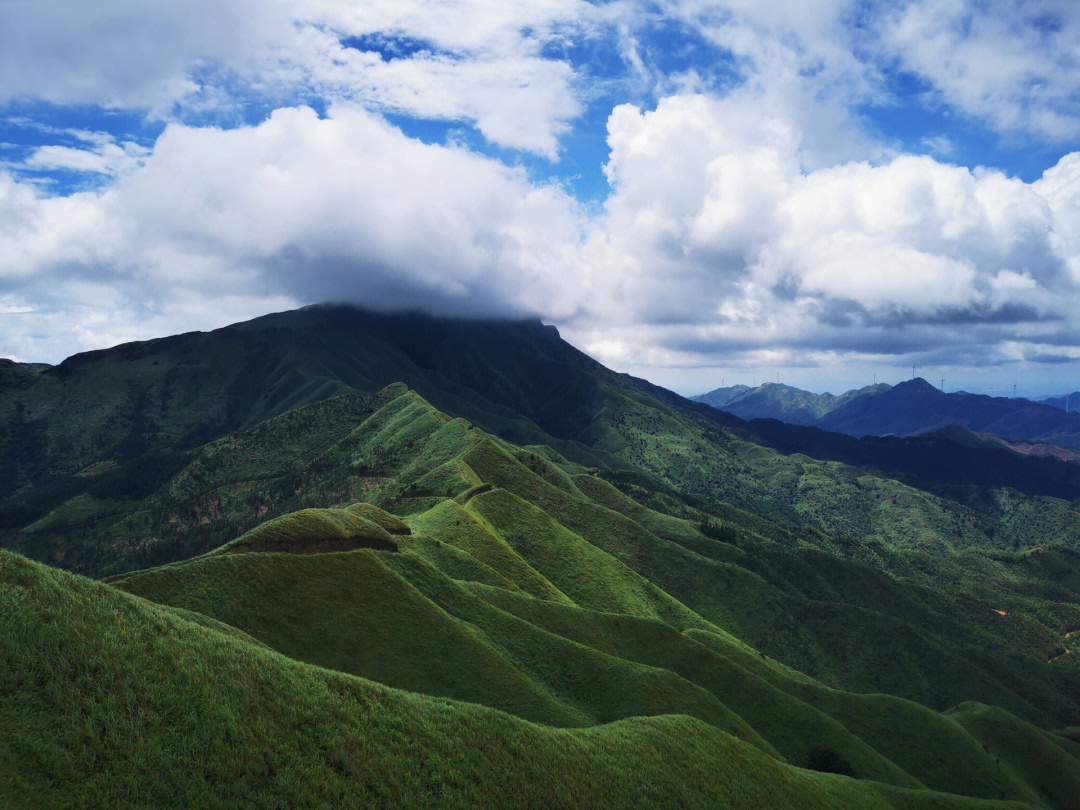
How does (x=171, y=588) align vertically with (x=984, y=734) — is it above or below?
above

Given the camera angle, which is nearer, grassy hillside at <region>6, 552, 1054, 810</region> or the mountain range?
grassy hillside at <region>6, 552, 1054, 810</region>

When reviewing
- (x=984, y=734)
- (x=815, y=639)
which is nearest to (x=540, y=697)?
(x=984, y=734)

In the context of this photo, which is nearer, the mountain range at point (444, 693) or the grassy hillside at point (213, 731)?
the grassy hillside at point (213, 731)

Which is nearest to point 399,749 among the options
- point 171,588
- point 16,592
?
point 16,592

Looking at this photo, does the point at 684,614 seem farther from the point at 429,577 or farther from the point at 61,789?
the point at 61,789

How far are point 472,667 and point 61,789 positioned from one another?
179 feet

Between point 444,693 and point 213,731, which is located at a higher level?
point 213,731

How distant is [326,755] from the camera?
36.5 m

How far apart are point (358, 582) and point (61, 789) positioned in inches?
2328

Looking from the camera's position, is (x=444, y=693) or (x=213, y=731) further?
(x=444, y=693)

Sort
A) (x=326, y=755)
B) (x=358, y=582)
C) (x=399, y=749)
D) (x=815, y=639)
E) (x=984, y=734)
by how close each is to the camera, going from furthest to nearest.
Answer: (x=815, y=639)
(x=984, y=734)
(x=358, y=582)
(x=399, y=749)
(x=326, y=755)

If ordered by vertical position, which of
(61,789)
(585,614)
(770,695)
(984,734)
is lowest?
(984,734)

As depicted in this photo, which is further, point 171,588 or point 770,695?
point 770,695

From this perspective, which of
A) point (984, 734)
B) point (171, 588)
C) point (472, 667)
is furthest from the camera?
point (984, 734)
